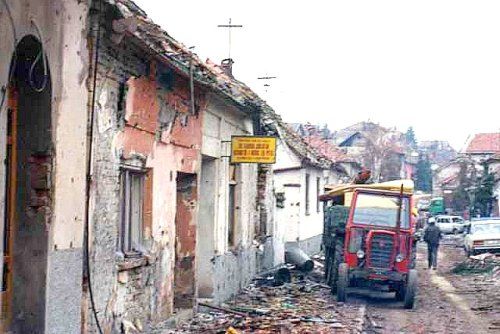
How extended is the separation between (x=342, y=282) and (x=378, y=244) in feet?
3.95

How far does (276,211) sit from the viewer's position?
2669 cm

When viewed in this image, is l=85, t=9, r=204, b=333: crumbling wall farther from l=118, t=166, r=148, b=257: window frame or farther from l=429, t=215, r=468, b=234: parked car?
l=429, t=215, r=468, b=234: parked car

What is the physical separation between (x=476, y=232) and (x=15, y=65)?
31.6m

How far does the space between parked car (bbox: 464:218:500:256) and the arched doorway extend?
30008 millimetres

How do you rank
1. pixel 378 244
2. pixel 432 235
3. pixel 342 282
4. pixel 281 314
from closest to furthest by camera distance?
pixel 281 314, pixel 342 282, pixel 378 244, pixel 432 235

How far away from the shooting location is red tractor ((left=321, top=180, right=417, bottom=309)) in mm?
20016

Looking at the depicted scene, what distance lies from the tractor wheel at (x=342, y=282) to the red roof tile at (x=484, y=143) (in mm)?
74344

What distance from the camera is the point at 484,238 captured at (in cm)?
3588

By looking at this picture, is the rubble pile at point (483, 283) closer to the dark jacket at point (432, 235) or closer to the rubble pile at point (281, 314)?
the dark jacket at point (432, 235)

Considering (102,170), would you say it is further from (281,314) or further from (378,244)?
(378,244)

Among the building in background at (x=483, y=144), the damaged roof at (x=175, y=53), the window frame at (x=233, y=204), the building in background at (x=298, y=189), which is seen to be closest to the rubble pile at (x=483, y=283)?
the window frame at (x=233, y=204)

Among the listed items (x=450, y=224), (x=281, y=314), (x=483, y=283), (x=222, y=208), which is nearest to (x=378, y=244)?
(x=222, y=208)

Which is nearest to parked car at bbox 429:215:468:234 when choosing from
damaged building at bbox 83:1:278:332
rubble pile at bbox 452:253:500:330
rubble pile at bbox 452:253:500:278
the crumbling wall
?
rubble pile at bbox 452:253:500:330

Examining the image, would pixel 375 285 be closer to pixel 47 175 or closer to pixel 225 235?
pixel 225 235
